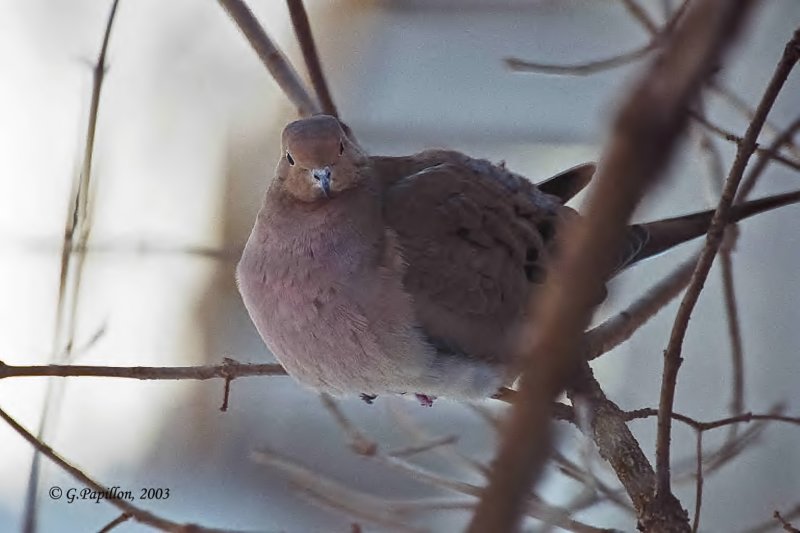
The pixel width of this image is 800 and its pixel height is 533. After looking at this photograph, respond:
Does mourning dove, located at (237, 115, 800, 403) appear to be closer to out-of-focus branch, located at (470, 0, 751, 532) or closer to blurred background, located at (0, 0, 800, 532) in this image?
blurred background, located at (0, 0, 800, 532)

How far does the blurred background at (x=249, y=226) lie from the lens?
1760mm

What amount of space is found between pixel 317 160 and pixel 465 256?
0.24 meters

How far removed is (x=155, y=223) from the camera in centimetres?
197

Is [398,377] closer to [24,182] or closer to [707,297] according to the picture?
[24,182]

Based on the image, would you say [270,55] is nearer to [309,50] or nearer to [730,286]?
[309,50]

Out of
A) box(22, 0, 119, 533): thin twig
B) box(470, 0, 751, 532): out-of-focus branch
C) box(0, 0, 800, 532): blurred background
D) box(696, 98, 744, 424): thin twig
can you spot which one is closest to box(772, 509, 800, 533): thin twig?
box(696, 98, 744, 424): thin twig

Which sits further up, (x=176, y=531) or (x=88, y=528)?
(x=88, y=528)

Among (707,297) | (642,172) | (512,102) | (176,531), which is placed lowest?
(642,172)

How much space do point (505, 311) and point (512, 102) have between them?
1.29 meters

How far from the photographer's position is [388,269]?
1.17 metres

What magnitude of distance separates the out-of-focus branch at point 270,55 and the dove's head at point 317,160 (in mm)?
173

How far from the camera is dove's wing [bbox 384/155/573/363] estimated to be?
1201 millimetres

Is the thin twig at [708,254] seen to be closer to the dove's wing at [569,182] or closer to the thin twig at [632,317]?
the thin twig at [632,317]

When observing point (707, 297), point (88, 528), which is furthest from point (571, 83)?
point (88, 528)
